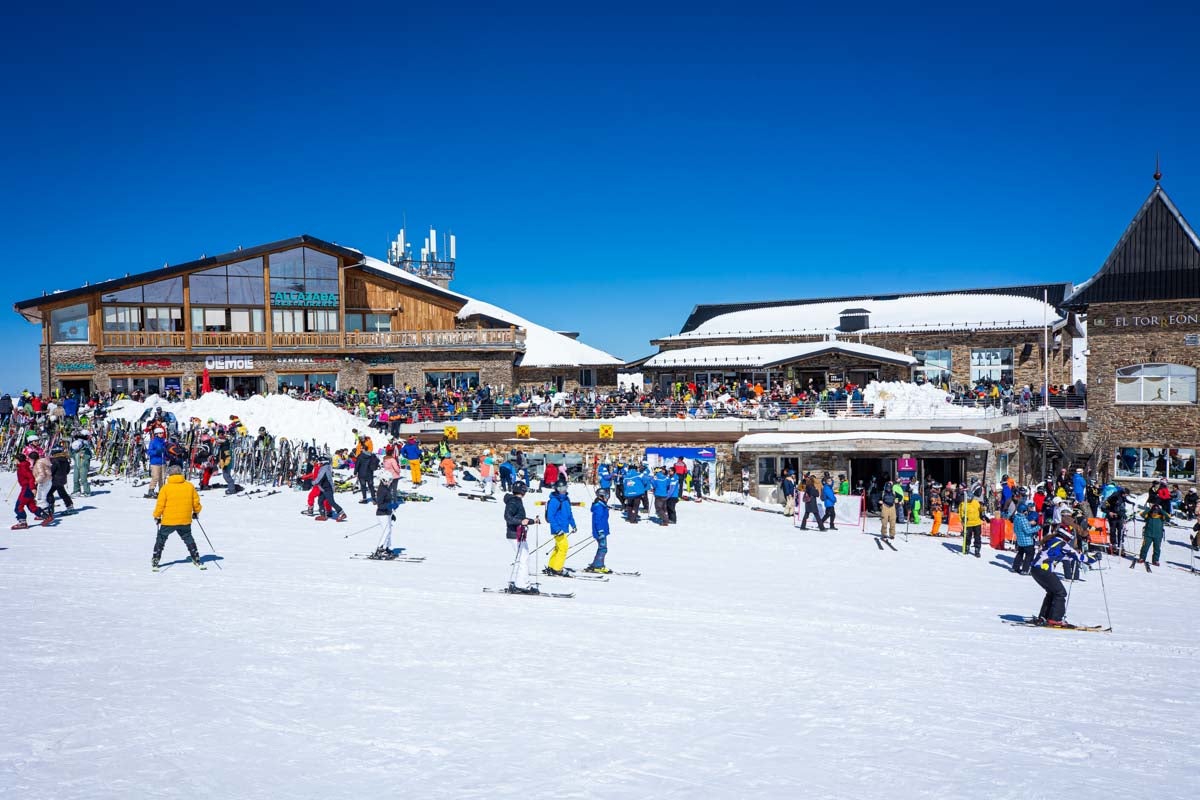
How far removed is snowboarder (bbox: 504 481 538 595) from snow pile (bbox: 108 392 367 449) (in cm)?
1567

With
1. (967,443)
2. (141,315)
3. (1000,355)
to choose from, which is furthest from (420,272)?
(967,443)

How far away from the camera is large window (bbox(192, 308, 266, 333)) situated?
3662 centimetres

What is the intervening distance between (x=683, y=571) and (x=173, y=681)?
8128 mm

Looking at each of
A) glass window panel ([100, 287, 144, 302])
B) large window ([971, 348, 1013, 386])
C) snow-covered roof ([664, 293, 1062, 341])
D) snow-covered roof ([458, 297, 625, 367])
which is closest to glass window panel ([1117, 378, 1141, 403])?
snow-covered roof ([664, 293, 1062, 341])

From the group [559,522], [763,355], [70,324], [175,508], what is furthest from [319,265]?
[559,522]

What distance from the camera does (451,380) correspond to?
37.2 metres

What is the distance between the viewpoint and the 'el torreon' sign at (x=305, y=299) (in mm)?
37469

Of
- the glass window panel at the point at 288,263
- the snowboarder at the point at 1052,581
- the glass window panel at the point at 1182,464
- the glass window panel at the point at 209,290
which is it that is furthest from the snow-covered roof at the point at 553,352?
the snowboarder at the point at 1052,581

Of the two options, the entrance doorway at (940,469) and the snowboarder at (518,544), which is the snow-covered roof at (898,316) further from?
the snowboarder at (518,544)

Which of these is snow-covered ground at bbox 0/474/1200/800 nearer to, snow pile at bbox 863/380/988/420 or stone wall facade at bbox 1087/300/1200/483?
snow pile at bbox 863/380/988/420

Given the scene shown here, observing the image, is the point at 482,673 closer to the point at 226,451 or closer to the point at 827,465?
the point at 226,451

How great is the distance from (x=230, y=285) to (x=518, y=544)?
30.4m

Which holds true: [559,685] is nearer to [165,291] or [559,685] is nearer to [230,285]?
[230,285]

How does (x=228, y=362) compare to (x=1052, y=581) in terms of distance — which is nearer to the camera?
(x=1052, y=581)
